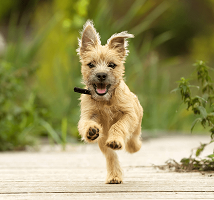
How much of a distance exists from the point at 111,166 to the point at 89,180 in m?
0.22

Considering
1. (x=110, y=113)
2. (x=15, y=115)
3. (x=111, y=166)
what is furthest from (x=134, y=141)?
(x=15, y=115)

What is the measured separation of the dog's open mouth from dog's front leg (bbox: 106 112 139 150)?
27cm

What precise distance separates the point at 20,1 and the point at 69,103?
11.6 meters

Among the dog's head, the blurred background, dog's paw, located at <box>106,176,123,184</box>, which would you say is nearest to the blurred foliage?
the blurred background

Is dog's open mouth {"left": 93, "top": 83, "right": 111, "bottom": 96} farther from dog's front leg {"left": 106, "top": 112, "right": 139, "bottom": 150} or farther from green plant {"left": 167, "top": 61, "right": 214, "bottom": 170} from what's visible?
green plant {"left": 167, "top": 61, "right": 214, "bottom": 170}

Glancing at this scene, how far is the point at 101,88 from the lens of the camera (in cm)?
268

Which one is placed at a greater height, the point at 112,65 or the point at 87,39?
the point at 87,39

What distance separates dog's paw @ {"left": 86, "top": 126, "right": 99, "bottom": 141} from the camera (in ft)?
8.21

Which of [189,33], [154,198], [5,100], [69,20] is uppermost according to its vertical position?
[189,33]

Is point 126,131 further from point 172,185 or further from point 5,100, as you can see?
point 5,100

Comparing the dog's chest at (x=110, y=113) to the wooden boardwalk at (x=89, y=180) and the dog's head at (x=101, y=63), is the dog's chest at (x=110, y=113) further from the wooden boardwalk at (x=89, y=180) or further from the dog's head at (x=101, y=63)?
the wooden boardwalk at (x=89, y=180)

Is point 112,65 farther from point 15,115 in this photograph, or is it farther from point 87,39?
point 15,115

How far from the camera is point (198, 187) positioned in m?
2.63

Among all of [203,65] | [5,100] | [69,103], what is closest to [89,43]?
[203,65]
